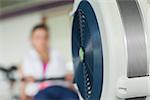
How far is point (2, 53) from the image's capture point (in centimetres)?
335

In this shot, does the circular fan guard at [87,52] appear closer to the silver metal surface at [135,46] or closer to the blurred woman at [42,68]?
the silver metal surface at [135,46]

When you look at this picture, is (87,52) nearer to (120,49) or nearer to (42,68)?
(120,49)

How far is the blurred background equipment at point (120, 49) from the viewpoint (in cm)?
67

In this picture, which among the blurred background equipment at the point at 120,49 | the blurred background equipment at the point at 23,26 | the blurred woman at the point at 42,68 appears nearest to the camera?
the blurred background equipment at the point at 120,49

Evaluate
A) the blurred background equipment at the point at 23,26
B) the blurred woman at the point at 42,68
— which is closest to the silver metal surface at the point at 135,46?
the blurred woman at the point at 42,68

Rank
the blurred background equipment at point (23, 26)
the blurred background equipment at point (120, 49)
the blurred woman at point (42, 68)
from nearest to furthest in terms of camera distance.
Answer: the blurred background equipment at point (120, 49) → the blurred woman at point (42, 68) → the blurred background equipment at point (23, 26)

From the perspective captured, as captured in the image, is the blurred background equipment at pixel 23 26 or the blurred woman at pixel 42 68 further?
the blurred background equipment at pixel 23 26

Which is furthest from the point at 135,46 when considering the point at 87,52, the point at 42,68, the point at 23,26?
the point at 23,26

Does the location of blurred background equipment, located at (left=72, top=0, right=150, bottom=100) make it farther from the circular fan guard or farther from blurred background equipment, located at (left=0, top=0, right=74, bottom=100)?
blurred background equipment, located at (left=0, top=0, right=74, bottom=100)

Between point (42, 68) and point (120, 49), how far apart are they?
2.24 metres

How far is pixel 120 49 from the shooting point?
2.20 ft

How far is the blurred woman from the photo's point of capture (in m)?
2.76

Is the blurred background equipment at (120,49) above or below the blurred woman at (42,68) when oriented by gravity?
above

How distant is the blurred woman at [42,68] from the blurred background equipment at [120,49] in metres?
1.89
